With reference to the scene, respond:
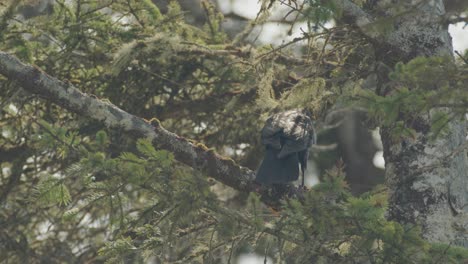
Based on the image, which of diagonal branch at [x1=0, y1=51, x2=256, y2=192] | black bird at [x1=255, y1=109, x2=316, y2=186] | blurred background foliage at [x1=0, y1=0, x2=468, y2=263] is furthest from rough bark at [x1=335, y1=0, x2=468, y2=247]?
diagonal branch at [x1=0, y1=51, x2=256, y2=192]

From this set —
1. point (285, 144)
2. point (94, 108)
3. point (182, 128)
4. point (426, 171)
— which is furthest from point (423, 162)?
point (182, 128)

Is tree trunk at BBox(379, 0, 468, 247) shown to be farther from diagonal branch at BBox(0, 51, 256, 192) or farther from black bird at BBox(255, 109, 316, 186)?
diagonal branch at BBox(0, 51, 256, 192)

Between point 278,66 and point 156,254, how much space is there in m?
2.64

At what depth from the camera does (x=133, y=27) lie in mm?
Result: 8117

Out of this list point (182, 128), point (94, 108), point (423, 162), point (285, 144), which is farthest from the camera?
point (182, 128)

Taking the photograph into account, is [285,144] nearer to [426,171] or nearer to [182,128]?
[426,171]

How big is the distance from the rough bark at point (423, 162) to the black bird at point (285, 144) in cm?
67

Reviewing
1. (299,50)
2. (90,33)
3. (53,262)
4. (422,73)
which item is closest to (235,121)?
(299,50)

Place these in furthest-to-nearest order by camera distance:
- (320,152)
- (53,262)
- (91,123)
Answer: (320,152), (53,262), (91,123)

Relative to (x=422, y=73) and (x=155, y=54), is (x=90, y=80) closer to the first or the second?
(x=155, y=54)

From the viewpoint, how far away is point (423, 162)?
602 centimetres

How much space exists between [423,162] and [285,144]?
41.8 inches

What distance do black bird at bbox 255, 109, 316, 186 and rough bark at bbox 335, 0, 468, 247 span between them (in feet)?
2.19

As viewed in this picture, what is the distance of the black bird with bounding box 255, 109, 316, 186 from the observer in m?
6.06
